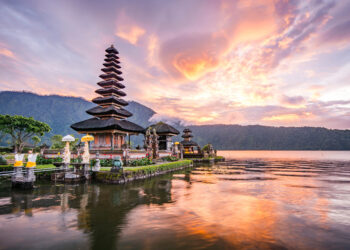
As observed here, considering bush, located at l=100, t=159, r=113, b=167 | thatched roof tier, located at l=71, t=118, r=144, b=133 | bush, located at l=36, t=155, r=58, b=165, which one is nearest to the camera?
bush, located at l=100, t=159, r=113, b=167

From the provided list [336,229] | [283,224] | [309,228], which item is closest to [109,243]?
[283,224]

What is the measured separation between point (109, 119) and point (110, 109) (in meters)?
2.08

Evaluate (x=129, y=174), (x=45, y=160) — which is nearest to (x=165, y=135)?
(x=45, y=160)

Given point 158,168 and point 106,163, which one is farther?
point 158,168

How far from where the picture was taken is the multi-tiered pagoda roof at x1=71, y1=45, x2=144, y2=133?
31406 mm

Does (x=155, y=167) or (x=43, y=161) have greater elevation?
(x=43, y=161)

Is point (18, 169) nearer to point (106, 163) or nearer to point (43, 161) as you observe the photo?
point (106, 163)

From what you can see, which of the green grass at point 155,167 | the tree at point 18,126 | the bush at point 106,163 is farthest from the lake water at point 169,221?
the tree at point 18,126

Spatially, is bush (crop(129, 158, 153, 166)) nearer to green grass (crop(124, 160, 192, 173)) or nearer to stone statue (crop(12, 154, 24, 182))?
green grass (crop(124, 160, 192, 173))

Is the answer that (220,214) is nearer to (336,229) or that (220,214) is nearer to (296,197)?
(336,229)

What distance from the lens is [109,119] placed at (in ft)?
105

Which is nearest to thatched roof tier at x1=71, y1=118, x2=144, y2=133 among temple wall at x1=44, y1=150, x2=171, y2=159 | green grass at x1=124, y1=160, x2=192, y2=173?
temple wall at x1=44, y1=150, x2=171, y2=159

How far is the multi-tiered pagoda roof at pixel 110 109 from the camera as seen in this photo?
31.4m

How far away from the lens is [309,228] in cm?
830
